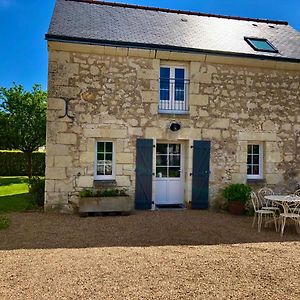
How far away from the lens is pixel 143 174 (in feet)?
25.2

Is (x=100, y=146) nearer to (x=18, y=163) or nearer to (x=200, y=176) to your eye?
(x=200, y=176)

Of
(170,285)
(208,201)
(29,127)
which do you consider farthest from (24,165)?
(170,285)

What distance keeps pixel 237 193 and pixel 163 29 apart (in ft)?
16.6

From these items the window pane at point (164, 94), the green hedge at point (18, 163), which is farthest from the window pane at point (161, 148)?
the green hedge at point (18, 163)

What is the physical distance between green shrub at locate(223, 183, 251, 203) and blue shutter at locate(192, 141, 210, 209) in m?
0.55

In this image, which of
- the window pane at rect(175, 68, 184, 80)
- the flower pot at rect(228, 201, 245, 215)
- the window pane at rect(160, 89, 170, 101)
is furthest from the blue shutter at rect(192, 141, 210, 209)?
the window pane at rect(175, 68, 184, 80)

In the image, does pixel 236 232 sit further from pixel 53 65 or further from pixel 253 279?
pixel 53 65

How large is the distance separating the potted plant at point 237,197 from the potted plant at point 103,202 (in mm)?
2559

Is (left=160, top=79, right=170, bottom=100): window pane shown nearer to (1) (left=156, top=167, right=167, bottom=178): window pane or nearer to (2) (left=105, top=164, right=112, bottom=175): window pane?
(1) (left=156, top=167, right=167, bottom=178): window pane

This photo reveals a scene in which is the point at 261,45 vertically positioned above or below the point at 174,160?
above

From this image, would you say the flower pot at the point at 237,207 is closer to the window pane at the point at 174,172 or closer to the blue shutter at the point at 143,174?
the window pane at the point at 174,172

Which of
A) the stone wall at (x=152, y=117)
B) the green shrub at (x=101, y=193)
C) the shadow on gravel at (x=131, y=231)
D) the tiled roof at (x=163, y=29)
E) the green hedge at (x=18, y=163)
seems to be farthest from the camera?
the green hedge at (x=18, y=163)

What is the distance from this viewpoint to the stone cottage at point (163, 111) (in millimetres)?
7359

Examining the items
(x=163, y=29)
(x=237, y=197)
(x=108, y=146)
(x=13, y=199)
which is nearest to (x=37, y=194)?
(x=13, y=199)
